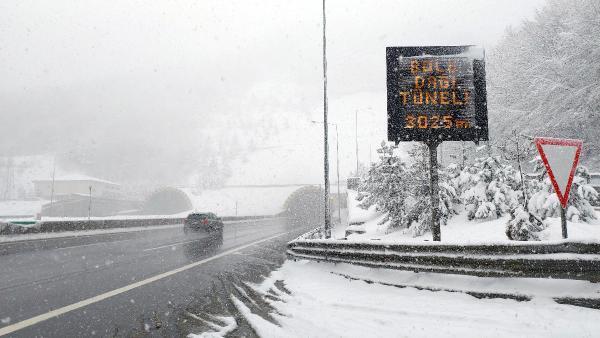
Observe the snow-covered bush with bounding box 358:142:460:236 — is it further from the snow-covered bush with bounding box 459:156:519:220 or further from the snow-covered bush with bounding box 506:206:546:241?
the snow-covered bush with bounding box 506:206:546:241

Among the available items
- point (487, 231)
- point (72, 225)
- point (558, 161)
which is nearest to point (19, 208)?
point (72, 225)

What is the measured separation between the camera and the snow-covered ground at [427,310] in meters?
5.03

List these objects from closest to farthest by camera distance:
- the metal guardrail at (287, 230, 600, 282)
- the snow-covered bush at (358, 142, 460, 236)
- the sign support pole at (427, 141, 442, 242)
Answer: the metal guardrail at (287, 230, 600, 282), the sign support pole at (427, 141, 442, 242), the snow-covered bush at (358, 142, 460, 236)

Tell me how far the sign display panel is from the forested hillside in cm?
1931

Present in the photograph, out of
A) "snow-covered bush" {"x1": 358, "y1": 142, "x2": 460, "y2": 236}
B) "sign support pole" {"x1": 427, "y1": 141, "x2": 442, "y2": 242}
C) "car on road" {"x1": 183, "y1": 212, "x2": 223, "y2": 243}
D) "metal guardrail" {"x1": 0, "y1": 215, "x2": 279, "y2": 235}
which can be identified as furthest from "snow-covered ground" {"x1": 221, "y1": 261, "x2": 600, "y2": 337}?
"car on road" {"x1": 183, "y1": 212, "x2": 223, "y2": 243}

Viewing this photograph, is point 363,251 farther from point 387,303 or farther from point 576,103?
point 576,103

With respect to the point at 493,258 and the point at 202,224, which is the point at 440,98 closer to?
the point at 493,258

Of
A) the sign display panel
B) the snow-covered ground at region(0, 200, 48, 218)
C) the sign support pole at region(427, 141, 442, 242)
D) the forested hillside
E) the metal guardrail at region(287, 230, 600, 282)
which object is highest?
the forested hillside

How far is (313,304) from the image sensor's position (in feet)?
22.0

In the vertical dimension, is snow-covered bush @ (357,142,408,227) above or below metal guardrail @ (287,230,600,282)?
above

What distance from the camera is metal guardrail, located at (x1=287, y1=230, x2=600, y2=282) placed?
5.52m

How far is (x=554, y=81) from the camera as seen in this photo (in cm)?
3155

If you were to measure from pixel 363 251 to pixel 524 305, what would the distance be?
3522 mm

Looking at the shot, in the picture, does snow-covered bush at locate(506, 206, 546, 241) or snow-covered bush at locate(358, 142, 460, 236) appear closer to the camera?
snow-covered bush at locate(506, 206, 546, 241)
